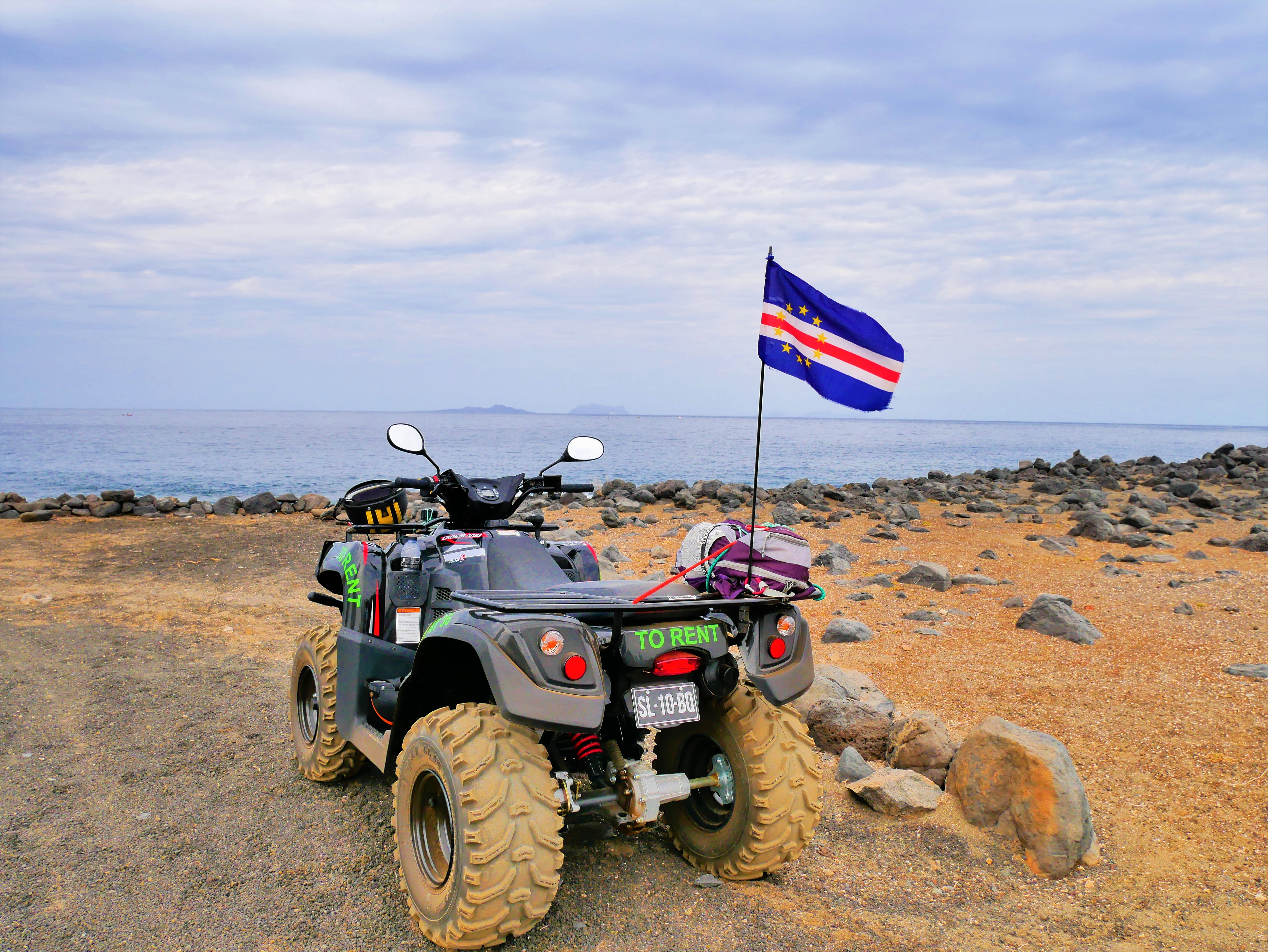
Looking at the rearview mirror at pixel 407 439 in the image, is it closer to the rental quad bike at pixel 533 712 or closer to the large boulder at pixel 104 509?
the rental quad bike at pixel 533 712

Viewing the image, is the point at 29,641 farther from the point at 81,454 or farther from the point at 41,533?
the point at 81,454

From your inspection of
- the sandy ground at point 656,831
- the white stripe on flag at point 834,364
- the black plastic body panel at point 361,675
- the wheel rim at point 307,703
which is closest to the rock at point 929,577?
the sandy ground at point 656,831

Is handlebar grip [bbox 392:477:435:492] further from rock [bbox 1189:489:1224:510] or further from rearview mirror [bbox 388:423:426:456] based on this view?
rock [bbox 1189:489:1224:510]

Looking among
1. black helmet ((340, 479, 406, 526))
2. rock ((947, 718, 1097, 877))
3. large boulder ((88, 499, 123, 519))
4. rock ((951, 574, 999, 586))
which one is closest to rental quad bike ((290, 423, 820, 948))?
black helmet ((340, 479, 406, 526))

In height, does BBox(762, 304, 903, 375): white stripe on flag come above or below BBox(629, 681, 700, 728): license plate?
above

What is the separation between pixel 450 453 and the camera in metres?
56.4

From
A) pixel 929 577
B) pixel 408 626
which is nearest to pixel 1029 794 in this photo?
pixel 408 626

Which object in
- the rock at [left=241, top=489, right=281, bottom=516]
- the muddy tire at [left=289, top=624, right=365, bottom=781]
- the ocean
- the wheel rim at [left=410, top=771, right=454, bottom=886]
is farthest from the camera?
the ocean

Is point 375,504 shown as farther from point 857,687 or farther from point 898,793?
point 857,687

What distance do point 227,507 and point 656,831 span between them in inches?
697

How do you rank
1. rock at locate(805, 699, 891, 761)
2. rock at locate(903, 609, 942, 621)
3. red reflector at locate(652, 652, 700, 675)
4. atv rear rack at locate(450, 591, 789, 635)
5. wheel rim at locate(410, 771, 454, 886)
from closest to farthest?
atv rear rack at locate(450, 591, 789, 635), red reflector at locate(652, 652, 700, 675), wheel rim at locate(410, 771, 454, 886), rock at locate(805, 699, 891, 761), rock at locate(903, 609, 942, 621)

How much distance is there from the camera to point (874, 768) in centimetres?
541

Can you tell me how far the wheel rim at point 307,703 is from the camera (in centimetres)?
546

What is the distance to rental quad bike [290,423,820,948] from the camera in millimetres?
3176
